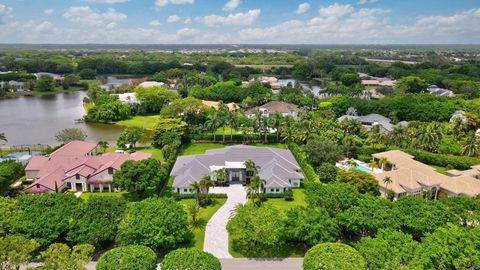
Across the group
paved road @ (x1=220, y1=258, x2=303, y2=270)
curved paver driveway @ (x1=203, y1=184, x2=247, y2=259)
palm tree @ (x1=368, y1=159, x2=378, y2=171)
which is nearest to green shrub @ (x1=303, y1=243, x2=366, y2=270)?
paved road @ (x1=220, y1=258, x2=303, y2=270)

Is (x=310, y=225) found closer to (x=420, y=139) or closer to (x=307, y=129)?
(x=307, y=129)

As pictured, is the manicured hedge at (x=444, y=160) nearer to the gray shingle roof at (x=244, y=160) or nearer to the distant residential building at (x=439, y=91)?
the gray shingle roof at (x=244, y=160)

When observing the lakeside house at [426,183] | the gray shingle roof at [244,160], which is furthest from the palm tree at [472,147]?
the gray shingle roof at [244,160]

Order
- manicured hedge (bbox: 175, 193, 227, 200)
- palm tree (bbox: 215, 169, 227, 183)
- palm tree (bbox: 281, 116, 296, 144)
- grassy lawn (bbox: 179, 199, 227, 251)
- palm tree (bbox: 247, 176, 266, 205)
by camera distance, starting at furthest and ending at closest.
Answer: palm tree (bbox: 281, 116, 296, 144) → palm tree (bbox: 215, 169, 227, 183) → manicured hedge (bbox: 175, 193, 227, 200) → palm tree (bbox: 247, 176, 266, 205) → grassy lawn (bbox: 179, 199, 227, 251)

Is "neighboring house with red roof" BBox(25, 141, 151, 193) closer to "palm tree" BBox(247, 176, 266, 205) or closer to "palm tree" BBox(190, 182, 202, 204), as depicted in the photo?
"palm tree" BBox(190, 182, 202, 204)

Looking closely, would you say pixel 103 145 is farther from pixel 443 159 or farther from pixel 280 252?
pixel 443 159

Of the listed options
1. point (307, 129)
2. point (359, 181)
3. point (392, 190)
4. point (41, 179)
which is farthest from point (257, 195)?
point (41, 179)
